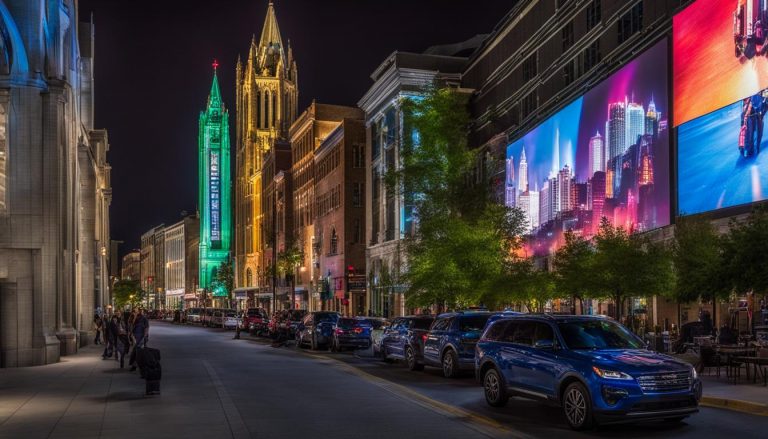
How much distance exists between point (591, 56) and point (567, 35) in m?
3.62

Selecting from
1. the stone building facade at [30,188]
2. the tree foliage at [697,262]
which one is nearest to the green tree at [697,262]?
the tree foliage at [697,262]

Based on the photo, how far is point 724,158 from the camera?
31.4 meters

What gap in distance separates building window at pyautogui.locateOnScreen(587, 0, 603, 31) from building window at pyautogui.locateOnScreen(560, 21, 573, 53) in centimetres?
235

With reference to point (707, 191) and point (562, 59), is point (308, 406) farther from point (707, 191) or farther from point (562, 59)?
point (562, 59)

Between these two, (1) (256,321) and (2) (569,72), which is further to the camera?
(1) (256,321)

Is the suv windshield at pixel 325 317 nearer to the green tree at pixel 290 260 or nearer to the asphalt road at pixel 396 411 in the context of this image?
the asphalt road at pixel 396 411

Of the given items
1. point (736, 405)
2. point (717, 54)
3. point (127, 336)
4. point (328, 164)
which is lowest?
point (736, 405)

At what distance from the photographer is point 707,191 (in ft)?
105

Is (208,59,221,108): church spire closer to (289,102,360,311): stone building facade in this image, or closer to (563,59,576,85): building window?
(289,102,360,311): stone building facade

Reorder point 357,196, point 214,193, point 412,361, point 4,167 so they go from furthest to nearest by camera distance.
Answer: point 214,193 → point 357,196 → point 4,167 → point 412,361

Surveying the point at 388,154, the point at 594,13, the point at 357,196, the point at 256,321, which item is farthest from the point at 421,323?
the point at 357,196

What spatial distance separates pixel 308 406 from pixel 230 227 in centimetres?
13604

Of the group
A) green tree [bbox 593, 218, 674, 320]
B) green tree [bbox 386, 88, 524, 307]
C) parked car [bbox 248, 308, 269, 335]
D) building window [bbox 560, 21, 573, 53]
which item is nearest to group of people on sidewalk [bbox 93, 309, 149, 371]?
green tree [bbox 386, 88, 524, 307]

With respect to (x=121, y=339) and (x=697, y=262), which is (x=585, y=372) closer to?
(x=697, y=262)
